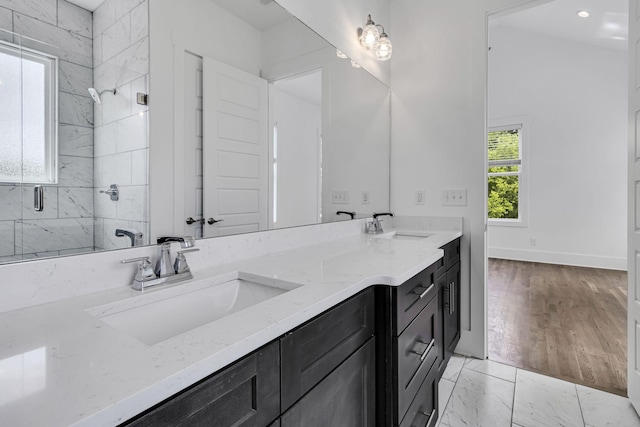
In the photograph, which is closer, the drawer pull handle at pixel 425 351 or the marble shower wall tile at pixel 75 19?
the marble shower wall tile at pixel 75 19

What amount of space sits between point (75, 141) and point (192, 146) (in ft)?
Answer: 1.09

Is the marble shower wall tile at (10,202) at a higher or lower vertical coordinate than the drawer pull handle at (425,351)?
higher

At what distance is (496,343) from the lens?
2357 millimetres

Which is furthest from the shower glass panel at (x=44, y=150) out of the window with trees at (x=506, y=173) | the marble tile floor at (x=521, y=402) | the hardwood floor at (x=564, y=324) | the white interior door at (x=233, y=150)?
the window with trees at (x=506, y=173)

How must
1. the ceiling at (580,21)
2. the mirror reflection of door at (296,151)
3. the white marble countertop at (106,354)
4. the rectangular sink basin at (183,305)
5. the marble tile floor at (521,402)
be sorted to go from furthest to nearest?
the ceiling at (580,21), the marble tile floor at (521,402), the mirror reflection of door at (296,151), the rectangular sink basin at (183,305), the white marble countertop at (106,354)

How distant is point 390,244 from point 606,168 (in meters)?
4.70

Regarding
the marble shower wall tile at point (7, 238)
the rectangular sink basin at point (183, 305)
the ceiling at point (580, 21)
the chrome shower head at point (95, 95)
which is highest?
the ceiling at point (580, 21)

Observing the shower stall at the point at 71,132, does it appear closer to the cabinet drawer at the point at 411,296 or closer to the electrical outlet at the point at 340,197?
the cabinet drawer at the point at 411,296

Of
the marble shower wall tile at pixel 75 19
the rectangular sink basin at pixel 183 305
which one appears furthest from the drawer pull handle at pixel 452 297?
the marble shower wall tile at pixel 75 19

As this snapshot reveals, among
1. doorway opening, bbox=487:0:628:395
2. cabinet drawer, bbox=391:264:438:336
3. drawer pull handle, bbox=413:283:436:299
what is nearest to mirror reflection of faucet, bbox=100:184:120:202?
cabinet drawer, bbox=391:264:438:336

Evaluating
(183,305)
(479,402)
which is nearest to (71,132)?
(183,305)

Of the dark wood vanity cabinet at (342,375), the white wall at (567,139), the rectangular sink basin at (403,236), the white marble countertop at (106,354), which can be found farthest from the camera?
the white wall at (567,139)

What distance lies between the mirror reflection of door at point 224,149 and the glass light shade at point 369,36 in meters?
1.12

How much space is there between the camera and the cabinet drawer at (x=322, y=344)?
25.9 inches
